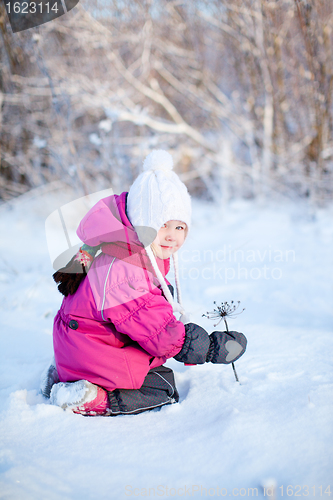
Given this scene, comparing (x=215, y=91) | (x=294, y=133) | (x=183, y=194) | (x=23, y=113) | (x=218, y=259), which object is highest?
(x=23, y=113)

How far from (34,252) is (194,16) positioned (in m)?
4.51

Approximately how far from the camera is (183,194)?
5.06 ft

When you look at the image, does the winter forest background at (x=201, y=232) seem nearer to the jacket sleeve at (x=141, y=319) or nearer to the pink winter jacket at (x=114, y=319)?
the pink winter jacket at (x=114, y=319)

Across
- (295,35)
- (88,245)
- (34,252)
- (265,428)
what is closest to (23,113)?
(34,252)

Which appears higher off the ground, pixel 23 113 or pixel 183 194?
pixel 23 113

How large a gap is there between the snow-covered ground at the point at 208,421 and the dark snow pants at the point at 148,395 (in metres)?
0.04

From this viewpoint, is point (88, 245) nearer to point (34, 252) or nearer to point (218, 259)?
point (218, 259)

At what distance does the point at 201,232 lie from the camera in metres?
4.54

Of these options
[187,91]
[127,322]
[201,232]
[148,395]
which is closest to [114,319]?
[127,322]

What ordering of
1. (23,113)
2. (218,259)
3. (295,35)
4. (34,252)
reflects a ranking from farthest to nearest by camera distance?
(23,113)
(295,35)
(34,252)
(218,259)

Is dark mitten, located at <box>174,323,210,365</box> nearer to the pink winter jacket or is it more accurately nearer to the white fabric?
the pink winter jacket

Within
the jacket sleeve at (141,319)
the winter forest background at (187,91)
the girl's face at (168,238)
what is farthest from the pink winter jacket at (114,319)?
the winter forest background at (187,91)

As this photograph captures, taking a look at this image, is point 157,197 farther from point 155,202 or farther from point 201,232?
point 201,232

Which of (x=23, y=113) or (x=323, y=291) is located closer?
(x=323, y=291)
